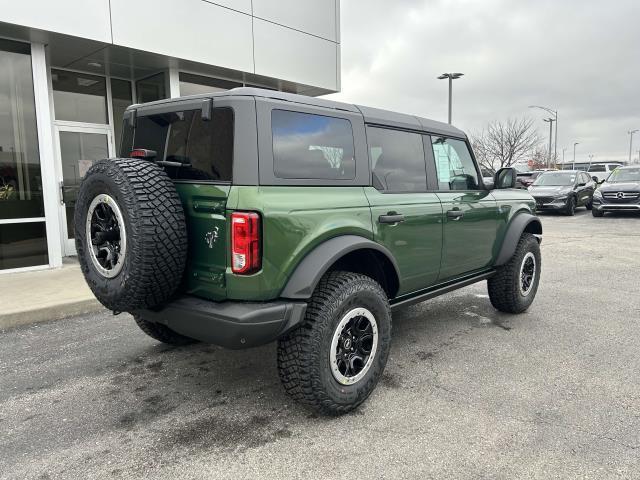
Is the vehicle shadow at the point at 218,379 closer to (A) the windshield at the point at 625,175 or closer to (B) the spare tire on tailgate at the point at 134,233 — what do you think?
(B) the spare tire on tailgate at the point at 134,233

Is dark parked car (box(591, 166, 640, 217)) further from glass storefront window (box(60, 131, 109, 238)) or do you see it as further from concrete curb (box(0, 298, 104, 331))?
concrete curb (box(0, 298, 104, 331))

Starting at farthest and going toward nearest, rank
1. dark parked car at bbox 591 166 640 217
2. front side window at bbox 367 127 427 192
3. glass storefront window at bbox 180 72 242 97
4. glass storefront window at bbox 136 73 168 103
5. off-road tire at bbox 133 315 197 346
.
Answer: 1. dark parked car at bbox 591 166 640 217
2. glass storefront window at bbox 180 72 242 97
3. glass storefront window at bbox 136 73 168 103
4. off-road tire at bbox 133 315 197 346
5. front side window at bbox 367 127 427 192

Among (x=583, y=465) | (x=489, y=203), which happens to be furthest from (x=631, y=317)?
(x=583, y=465)

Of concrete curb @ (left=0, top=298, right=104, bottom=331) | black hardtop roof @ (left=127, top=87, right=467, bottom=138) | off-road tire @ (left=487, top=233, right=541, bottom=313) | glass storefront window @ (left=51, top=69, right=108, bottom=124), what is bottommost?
concrete curb @ (left=0, top=298, right=104, bottom=331)

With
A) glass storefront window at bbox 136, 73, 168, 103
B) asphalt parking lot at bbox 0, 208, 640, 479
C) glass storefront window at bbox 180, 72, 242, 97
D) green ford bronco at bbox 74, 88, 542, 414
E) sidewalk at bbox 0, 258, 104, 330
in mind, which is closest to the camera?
asphalt parking lot at bbox 0, 208, 640, 479

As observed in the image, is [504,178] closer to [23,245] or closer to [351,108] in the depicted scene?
[351,108]

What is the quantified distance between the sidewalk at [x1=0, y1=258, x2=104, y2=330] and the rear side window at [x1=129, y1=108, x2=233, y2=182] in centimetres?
284

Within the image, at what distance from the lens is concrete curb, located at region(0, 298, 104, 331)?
4.97m

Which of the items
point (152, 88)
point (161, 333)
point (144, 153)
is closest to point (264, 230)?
point (144, 153)

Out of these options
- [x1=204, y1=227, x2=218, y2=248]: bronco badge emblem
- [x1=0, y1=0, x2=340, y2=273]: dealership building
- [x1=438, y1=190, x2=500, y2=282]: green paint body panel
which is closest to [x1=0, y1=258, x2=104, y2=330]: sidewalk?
[x1=0, y1=0, x2=340, y2=273]: dealership building

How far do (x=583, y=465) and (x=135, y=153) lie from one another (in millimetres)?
3142

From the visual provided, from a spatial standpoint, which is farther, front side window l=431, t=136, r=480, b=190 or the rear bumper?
front side window l=431, t=136, r=480, b=190

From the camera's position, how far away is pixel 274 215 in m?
2.65

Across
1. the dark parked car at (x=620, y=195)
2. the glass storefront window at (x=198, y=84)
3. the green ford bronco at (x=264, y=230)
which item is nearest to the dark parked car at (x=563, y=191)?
the dark parked car at (x=620, y=195)
